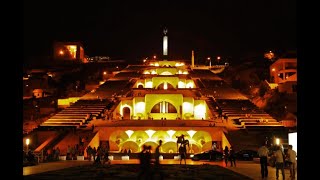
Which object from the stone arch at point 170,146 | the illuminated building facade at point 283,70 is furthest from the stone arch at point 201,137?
the illuminated building facade at point 283,70

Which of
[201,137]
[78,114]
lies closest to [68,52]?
[78,114]

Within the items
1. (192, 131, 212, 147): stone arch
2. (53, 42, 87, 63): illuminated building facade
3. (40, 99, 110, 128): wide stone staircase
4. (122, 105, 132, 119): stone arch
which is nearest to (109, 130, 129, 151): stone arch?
(40, 99, 110, 128): wide stone staircase

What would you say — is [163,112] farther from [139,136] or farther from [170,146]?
[170,146]

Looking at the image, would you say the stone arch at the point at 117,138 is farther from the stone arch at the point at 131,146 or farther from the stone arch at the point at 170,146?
the stone arch at the point at 170,146

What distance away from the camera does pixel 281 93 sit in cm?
5225

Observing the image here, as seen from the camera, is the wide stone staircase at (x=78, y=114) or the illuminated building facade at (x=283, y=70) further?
the illuminated building facade at (x=283, y=70)

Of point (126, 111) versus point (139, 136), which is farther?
point (126, 111)

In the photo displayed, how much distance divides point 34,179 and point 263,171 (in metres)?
7.23

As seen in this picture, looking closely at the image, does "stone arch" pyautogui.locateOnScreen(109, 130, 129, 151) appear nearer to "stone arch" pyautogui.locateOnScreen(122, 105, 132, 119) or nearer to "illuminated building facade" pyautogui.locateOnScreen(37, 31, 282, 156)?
"illuminated building facade" pyautogui.locateOnScreen(37, 31, 282, 156)

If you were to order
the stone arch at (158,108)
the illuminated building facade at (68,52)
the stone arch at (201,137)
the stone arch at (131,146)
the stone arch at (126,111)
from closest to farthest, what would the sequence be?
the stone arch at (131,146) → the stone arch at (201,137) → the stone arch at (126,111) → the stone arch at (158,108) → the illuminated building facade at (68,52)
